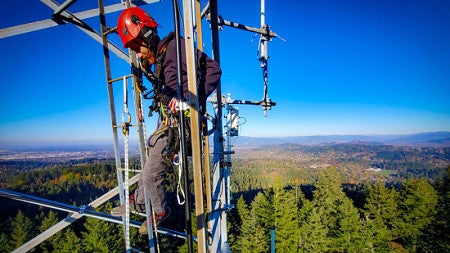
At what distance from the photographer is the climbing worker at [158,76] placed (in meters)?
2.41

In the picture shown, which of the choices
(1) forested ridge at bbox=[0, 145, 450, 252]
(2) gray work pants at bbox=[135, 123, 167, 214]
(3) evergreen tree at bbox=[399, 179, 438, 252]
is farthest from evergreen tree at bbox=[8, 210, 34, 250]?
(3) evergreen tree at bbox=[399, 179, 438, 252]

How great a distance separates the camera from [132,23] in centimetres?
276

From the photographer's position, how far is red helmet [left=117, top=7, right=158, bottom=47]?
2.74 metres

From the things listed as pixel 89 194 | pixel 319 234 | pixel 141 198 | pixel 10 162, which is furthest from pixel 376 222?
pixel 10 162

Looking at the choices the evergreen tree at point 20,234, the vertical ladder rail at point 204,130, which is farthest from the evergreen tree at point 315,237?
the evergreen tree at point 20,234

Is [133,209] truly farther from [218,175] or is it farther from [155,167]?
[218,175]

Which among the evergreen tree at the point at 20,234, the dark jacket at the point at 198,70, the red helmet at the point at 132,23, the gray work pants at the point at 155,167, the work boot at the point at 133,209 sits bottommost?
the evergreen tree at the point at 20,234

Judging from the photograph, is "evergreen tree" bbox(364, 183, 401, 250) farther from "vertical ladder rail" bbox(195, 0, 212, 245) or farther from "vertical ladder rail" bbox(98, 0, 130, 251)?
"vertical ladder rail" bbox(195, 0, 212, 245)

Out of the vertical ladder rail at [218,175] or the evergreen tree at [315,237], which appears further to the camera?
the evergreen tree at [315,237]

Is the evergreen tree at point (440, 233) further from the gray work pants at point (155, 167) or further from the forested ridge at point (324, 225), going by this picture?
the gray work pants at point (155, 167)

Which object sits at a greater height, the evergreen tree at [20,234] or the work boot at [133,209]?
the work boot at [133,209]

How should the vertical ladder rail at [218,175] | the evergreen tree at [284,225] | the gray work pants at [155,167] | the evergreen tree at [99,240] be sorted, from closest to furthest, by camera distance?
the gray work pants at [155,167], the vertical ladder rail at [218,175], the evergreen tree at [99,240], the evergreen tree at [284,225]

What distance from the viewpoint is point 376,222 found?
2472 cm

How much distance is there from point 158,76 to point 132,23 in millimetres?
817
